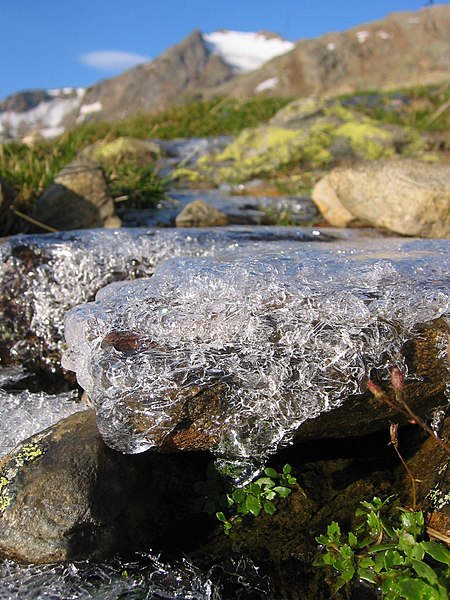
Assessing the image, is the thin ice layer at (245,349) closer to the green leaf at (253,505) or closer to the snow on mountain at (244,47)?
the green leaf at (253,505)

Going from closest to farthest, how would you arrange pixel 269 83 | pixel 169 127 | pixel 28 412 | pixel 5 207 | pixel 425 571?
pixel 425 571
pixel 28 412
pixel 5 207
pixel 169 127
pixel 269 83

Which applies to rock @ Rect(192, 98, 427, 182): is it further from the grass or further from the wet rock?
the wet rock

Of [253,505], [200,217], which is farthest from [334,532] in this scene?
[200,217]

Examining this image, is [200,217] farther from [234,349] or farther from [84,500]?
[84,500]

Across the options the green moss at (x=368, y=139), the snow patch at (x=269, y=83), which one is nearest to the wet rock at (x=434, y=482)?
the green moss at (x=368, y=139)


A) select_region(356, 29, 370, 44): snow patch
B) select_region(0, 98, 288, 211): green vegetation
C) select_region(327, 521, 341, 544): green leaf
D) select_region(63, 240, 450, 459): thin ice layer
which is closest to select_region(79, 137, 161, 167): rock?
→ select_region(0, 98, 288, 211): green vegetation

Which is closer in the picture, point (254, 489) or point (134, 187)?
point (254, 489)
